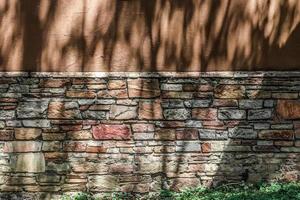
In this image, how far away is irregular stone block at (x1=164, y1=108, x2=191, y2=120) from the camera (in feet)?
20.7

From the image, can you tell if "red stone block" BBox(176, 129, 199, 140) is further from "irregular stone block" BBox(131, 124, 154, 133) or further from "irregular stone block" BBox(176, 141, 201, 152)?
"irregular stone block" BBox(131, 124, 154, 133)

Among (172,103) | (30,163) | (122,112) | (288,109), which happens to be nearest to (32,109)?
(30,163)

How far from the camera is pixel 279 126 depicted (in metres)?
6.36

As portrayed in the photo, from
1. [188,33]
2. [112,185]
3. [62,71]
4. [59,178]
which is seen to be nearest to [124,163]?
A: [112,185]

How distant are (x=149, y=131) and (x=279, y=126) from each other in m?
1.59

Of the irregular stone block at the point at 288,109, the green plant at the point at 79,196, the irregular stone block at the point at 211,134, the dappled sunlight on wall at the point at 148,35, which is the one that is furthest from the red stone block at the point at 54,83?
the irregular stone block at the point at 288,109

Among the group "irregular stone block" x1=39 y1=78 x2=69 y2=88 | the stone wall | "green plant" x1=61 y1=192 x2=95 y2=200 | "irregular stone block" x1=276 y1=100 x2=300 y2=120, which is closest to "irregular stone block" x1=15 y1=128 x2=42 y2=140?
the stone wall

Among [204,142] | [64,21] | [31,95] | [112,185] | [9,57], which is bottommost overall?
[112,185]

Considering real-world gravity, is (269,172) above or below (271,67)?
below

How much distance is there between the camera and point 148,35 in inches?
249

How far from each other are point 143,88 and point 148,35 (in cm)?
65

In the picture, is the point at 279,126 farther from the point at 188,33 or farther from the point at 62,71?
the point at 62,71

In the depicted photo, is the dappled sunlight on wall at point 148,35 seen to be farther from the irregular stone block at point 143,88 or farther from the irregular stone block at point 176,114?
the irregular stone block at point 176,114

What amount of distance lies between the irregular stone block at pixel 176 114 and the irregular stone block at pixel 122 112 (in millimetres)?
387
